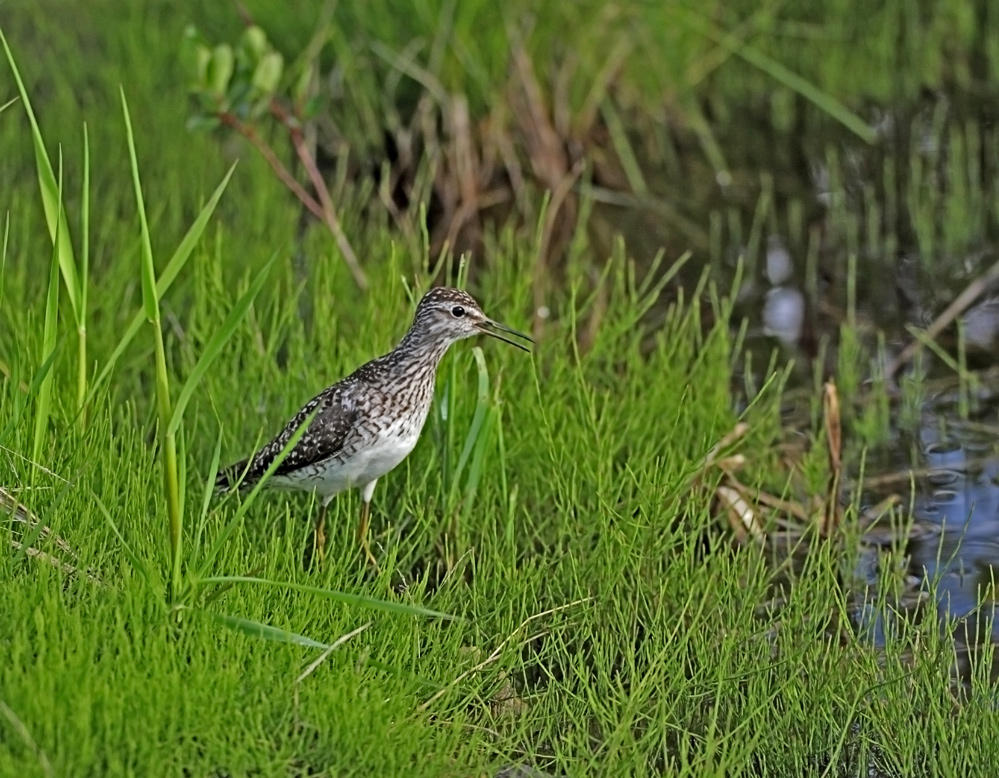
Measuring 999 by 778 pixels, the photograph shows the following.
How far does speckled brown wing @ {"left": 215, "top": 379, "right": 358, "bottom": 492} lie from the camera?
511 centimetres

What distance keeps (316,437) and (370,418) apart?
0.21 m

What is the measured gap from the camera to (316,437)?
5.17 m

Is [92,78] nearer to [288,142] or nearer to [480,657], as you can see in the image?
[288,142]

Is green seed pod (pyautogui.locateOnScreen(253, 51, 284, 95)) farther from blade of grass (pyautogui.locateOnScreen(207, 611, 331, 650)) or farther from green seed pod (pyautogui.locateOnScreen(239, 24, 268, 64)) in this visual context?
blade of grass (pyautogui.locateOnScreen(207, 611, 331, 650))

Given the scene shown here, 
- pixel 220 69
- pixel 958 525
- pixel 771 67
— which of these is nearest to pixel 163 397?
pixel 220 69

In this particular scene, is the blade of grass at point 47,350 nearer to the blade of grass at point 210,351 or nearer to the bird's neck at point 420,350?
the blade of grass at point 210,351

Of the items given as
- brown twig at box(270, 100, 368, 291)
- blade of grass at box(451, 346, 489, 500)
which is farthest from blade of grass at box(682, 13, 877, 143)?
blade of grass at box(451, 346, 489, 500)

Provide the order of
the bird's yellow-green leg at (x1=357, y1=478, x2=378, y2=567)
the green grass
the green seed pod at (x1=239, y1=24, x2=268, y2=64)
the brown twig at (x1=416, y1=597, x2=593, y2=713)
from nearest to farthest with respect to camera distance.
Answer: the green grass
the brown twig at (x1=416, y1=597, x2=593, y2=713)
the bird's yellow-green leg at (x1=357, y1=478, x2=378, y2=567)
the green seed pod at (x1=239, y1=24, x2=268, y2=64)

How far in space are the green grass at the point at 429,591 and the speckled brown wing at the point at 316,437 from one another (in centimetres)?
16

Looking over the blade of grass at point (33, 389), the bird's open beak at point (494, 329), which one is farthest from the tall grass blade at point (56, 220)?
the bird's open beak at point (494, 329)

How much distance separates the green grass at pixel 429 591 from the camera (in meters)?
3.82

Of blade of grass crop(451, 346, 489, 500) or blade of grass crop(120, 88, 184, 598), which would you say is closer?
blade of grass crop(120, 88, 184, 598)

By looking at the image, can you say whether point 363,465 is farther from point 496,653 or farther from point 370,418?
point 496,653

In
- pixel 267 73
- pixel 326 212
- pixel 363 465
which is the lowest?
pixel 363 465
